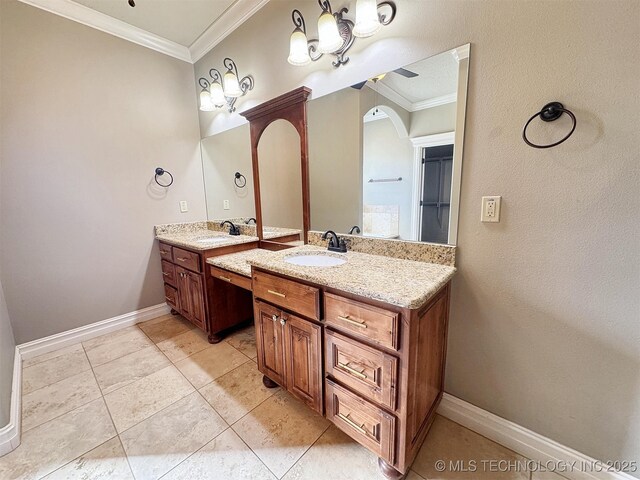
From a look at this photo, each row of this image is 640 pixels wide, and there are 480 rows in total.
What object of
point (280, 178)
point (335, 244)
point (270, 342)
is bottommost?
point (270, 342)

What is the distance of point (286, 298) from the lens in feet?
4.25

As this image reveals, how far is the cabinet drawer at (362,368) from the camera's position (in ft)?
3.23

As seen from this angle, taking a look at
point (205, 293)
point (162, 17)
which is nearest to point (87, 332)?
point (205, 293)

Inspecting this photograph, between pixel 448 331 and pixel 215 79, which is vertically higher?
pixel 215 79

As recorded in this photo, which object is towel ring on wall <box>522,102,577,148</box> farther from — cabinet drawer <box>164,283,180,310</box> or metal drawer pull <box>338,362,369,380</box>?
cabinet drawer <box>164,283,180,310</box>

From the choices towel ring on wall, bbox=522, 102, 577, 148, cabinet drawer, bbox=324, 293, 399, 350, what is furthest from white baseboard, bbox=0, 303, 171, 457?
towel ring on wall, bbox=522, 102, 577, 148

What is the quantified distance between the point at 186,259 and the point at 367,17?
2032 millimetres

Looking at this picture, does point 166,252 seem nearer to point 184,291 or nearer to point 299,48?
point 184,291

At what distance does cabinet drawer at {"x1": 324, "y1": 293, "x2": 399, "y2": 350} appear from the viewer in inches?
37.3

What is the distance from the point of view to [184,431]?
1359mm

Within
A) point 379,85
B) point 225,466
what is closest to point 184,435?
point 225,466

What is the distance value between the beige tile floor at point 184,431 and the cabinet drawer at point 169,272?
709 mm

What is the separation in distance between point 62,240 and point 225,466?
212cm

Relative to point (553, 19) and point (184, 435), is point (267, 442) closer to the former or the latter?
Answer: point (184, 435)
